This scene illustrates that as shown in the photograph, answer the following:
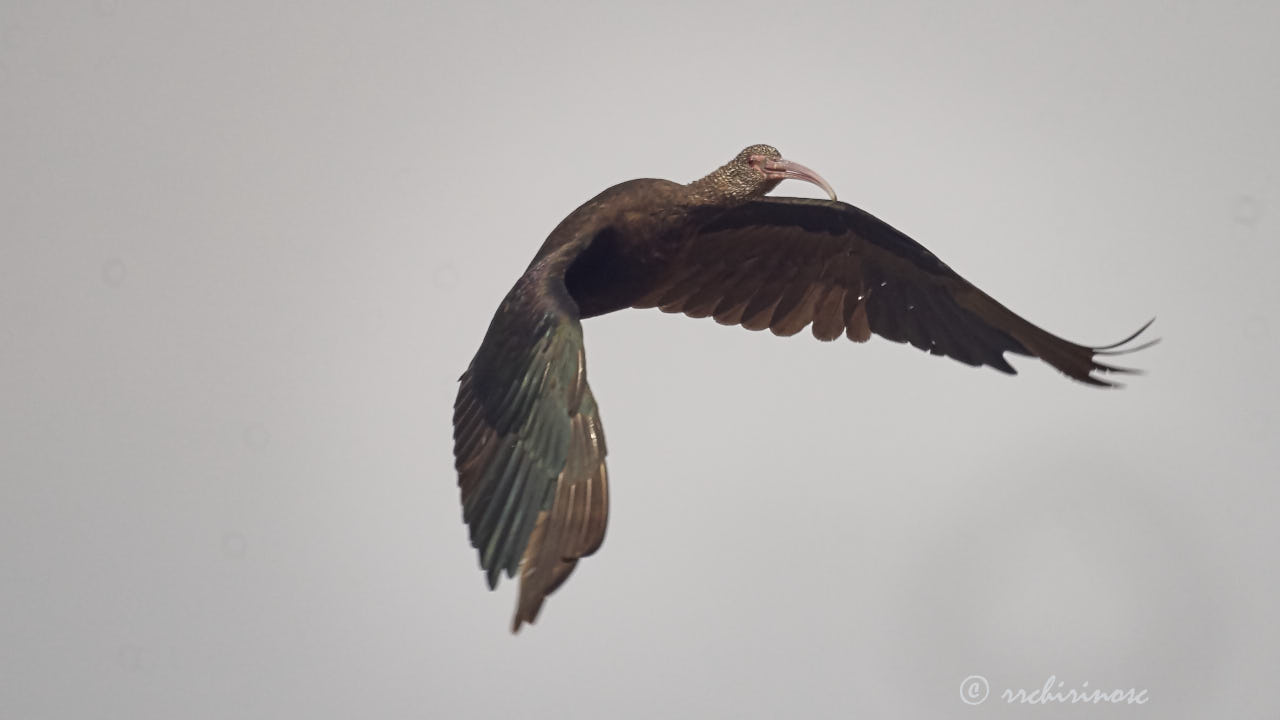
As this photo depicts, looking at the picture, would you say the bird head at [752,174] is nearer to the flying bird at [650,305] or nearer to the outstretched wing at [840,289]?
the flying bird at [650,305]

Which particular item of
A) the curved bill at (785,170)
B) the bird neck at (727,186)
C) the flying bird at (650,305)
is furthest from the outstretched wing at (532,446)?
the curved bill at (785,170)

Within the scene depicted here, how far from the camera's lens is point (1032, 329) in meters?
6.70

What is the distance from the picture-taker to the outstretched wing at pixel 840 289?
262 inches

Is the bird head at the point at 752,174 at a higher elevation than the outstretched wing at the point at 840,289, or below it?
higher

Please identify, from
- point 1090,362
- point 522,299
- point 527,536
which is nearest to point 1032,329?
point 1090,362

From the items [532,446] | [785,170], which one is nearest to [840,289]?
[785,170]

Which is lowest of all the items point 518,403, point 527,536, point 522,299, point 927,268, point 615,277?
point 527,536

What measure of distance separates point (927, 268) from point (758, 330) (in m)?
0.82

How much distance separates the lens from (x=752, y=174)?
20.8ft

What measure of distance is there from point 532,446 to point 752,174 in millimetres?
1864

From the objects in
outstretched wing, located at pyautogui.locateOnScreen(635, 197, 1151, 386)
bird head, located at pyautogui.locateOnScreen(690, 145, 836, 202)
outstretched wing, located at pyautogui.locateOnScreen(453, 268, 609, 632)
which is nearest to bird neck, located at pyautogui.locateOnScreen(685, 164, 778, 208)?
bird head, located at pyautogui.locateOnScreen(690, 145, 836, 202)

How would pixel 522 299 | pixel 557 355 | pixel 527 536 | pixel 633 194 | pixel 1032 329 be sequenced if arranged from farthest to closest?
pixel 1032 329, pixel 633 194, pixel 522 299, pixel 557 355, pixel 527 536

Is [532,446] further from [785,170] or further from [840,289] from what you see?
[840,289]

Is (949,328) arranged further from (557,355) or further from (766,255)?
(557,355)
